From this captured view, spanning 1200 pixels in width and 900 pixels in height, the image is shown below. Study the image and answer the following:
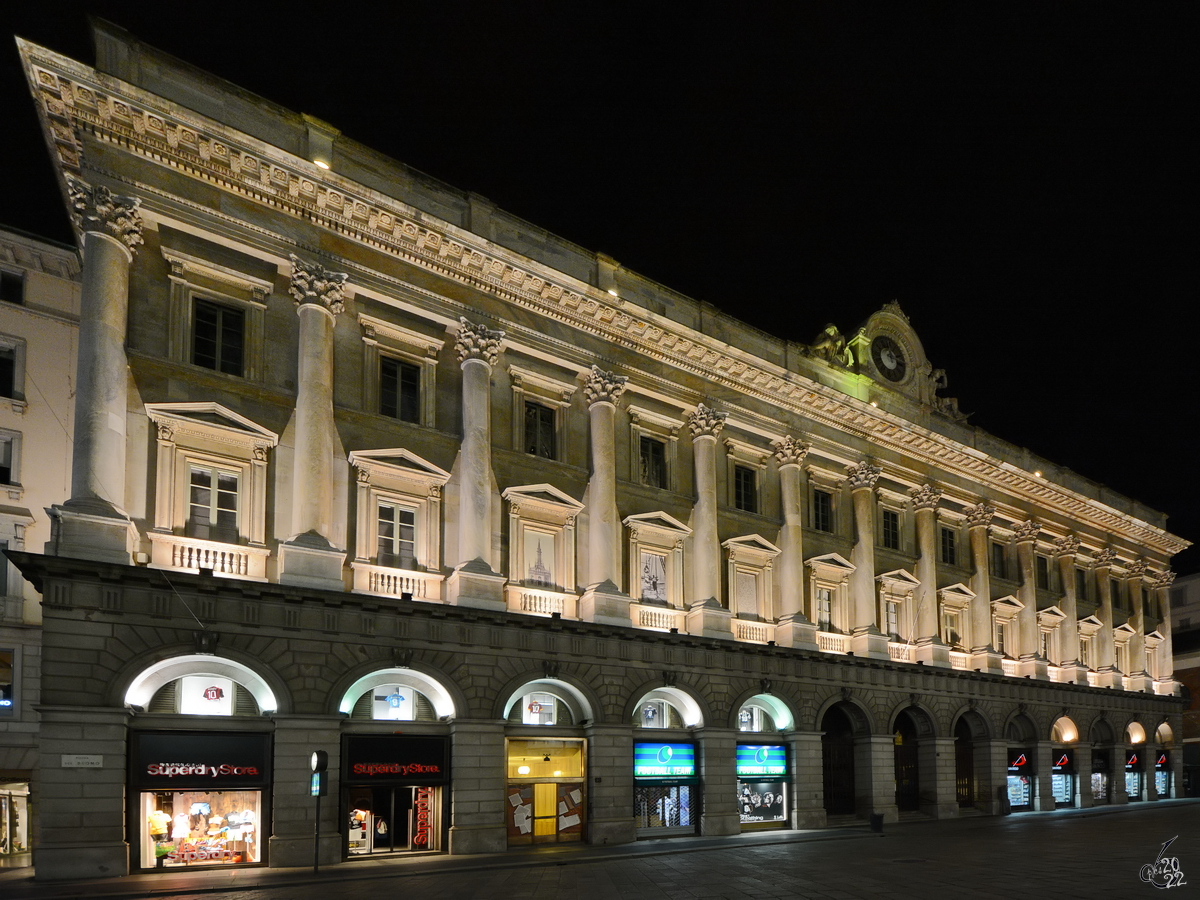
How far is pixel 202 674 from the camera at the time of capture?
2542cm

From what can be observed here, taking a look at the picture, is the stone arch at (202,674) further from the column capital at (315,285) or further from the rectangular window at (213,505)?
the column capital at (315,285)

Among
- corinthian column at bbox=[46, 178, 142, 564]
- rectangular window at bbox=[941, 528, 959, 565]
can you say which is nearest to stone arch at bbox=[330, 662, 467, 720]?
corinthian column at bbox=[46, 178, 142, 564]

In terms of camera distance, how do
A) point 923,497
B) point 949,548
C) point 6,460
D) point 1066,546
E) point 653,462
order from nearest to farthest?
point 6,460
point 653,462
point 923,497
point 949,548
point 1066,546

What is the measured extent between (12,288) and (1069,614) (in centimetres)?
5050

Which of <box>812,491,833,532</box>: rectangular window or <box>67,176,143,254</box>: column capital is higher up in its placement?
<box>67,176,143,254</box>: column capital

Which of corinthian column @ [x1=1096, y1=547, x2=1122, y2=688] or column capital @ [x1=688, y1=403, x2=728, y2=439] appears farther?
corinthian column @ [x1=1096, y1=547, x2=1122, y2=688]

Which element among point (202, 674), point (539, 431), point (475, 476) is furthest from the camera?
point (539, 431)

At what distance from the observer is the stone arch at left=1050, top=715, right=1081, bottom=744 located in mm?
53656

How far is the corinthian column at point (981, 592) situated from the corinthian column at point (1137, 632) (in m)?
16.9

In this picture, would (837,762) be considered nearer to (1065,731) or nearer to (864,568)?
(864,568)

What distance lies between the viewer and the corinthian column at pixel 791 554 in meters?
39.2

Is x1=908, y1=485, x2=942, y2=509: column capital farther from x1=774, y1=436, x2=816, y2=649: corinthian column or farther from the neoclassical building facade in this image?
x1=774, y1=436, x2=816, y2=649: corinthian column

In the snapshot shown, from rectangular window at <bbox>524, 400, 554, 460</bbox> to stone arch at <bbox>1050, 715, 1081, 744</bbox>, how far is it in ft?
111

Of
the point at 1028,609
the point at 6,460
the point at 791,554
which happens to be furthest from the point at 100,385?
the point at 1028,609
